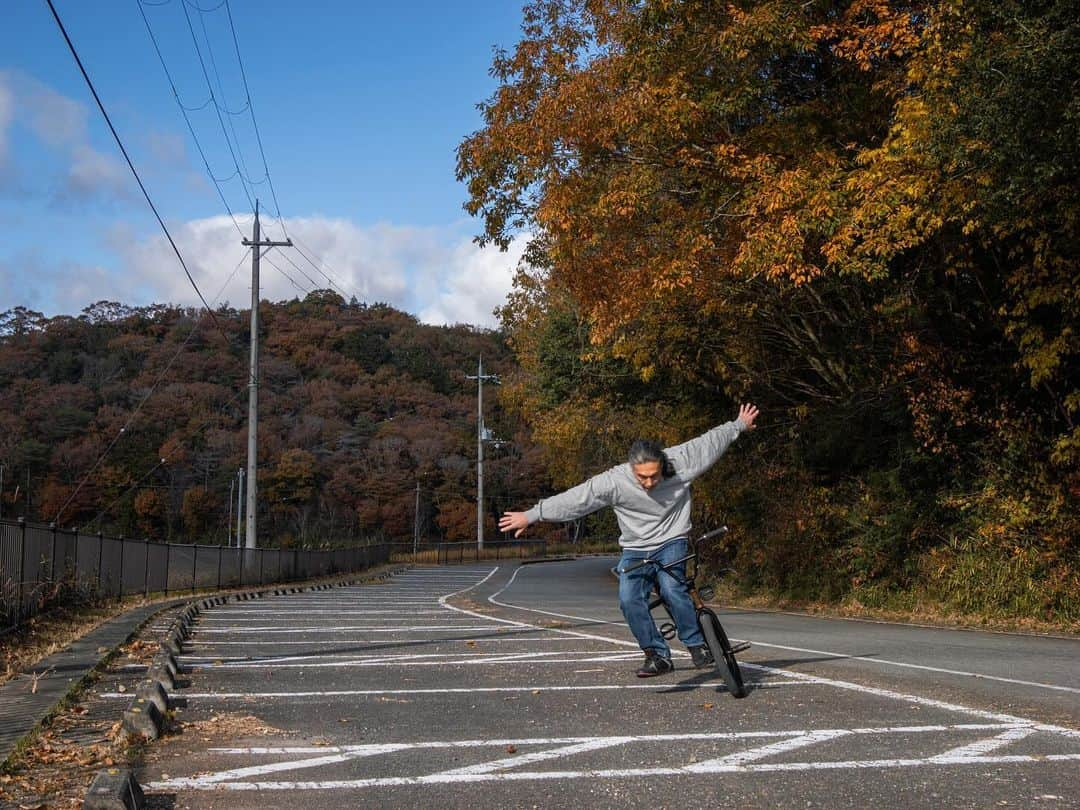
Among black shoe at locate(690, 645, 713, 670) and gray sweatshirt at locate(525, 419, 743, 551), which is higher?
gray sweatshirt at locate(525, 419, 743, 551)

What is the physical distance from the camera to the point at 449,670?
9570mm

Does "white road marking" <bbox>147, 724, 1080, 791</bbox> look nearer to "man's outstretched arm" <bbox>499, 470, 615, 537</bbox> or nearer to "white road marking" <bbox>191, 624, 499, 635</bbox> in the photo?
"man's outstretched arm" <bbox>499, 470, 615, 537</bbox>

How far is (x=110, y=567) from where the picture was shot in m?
20.0

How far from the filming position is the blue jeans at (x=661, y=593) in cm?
759

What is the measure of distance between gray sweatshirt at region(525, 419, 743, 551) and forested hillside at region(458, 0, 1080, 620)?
5617 mm

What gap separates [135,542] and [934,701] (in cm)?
1820

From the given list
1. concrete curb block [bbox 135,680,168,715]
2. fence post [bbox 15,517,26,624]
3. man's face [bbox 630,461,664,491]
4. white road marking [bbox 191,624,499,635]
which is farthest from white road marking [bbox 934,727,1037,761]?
fence post [bbox 15,517,26,624]

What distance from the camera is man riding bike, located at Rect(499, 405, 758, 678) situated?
24.9ft

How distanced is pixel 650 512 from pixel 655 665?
119 cm

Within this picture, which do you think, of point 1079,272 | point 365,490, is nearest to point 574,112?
point 1079,272

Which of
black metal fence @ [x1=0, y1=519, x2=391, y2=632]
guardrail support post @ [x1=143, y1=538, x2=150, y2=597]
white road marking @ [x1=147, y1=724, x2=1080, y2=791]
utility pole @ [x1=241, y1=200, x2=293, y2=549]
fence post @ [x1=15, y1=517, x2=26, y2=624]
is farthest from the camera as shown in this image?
utility pole @ [x1=241, y1=200, x2=293, y2=549]

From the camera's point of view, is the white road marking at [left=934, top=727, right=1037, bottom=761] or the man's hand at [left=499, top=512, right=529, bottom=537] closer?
the white road marking at [left=934, top=727, right=1037, bottom=761]

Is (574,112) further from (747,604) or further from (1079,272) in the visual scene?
(747,604)

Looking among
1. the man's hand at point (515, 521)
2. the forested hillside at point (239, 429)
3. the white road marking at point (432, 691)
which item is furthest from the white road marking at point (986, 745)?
the forested hillside at point (239, 429)
